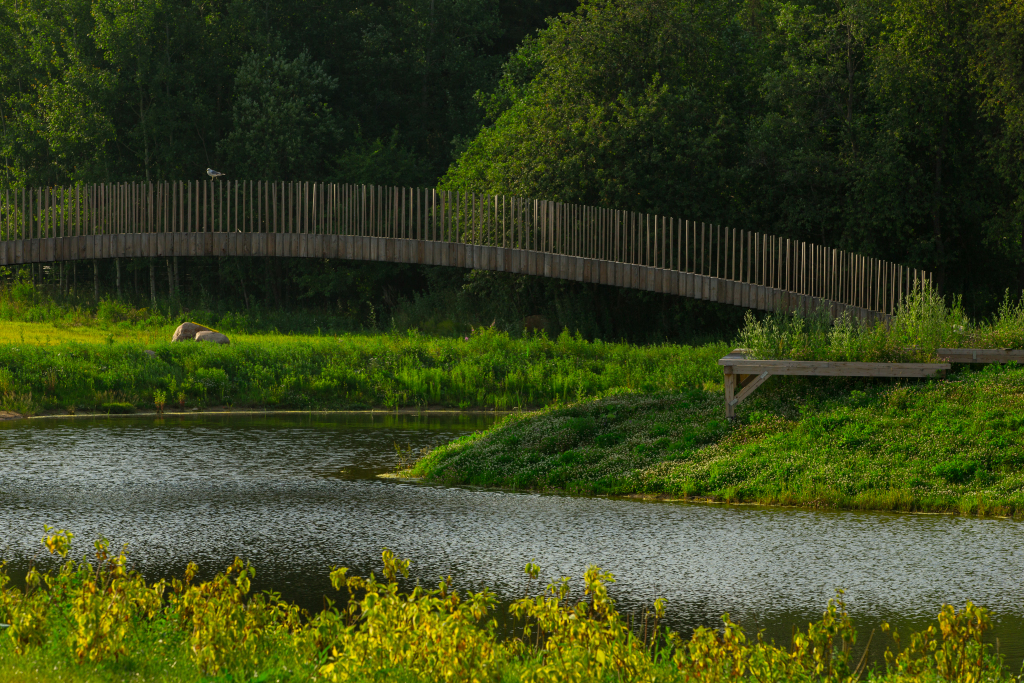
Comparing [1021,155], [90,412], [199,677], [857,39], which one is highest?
[857,39]

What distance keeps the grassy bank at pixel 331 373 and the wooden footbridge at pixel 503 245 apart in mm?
1794

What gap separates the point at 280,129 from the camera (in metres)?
36.2

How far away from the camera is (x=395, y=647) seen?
598 centimetres

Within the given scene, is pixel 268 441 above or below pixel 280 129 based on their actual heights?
below

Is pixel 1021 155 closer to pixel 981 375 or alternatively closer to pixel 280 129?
pixel 981 375

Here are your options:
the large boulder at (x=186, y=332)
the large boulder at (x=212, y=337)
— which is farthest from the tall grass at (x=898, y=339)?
the large boulder at (x=186, y=332)

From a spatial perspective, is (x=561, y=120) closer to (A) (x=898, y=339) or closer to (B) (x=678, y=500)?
(A) (x=898, y=339)

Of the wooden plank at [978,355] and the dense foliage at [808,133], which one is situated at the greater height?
the dense foliage at [808,133]

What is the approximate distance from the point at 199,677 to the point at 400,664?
1002mm

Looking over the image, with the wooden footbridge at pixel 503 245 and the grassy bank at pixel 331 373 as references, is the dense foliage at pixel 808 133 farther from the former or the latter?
the grassy bank at pixel 331 373

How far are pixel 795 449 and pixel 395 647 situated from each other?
820 cm

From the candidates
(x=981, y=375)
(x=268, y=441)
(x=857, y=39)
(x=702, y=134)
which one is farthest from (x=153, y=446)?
(x=857, y=39)

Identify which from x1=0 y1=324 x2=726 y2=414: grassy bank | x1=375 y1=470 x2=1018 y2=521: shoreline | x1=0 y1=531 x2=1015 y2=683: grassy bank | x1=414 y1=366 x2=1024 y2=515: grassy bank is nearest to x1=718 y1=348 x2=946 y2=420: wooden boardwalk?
x1=414 y1=366 x2=1024 y2=515: grassy bank

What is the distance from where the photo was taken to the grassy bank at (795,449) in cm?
1232
